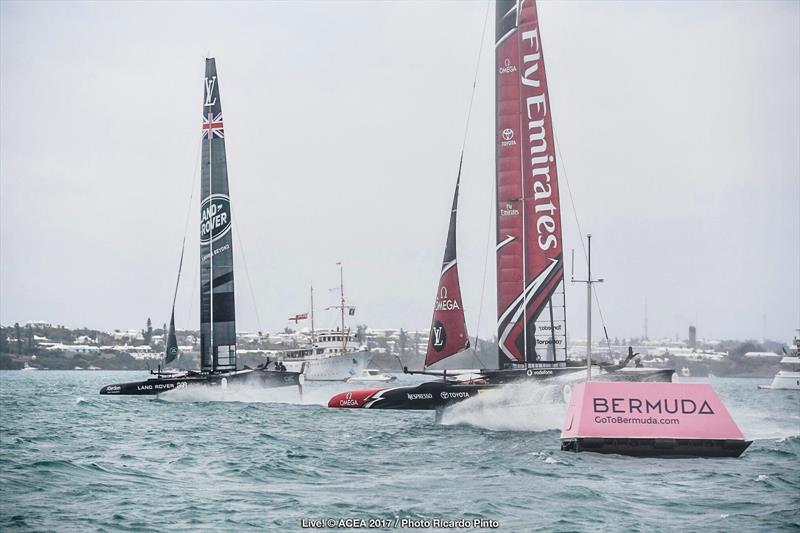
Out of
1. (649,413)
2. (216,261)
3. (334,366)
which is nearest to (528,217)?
(649,413)

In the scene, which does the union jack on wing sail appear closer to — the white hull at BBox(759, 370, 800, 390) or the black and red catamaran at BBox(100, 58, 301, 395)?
the black and red catamaran at BBox(100, 58, 301, 395)

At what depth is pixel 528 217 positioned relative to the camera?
98.2 feet

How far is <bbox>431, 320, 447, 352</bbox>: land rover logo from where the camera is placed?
29.2 m

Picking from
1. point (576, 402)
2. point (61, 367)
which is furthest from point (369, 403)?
point (61, 367)

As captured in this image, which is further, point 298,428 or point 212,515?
point 298,428

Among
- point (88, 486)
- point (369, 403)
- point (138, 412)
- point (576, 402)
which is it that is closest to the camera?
point (88, 486)

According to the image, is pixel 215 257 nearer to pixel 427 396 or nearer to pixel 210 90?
pixel 210 90

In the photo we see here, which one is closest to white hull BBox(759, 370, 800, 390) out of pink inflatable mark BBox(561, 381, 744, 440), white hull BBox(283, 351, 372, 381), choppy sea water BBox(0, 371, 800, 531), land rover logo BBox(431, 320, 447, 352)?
white hull BBox(283, 351, 372, 381)

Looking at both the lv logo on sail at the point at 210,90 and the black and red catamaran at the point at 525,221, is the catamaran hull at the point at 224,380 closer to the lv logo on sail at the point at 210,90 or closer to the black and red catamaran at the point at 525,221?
the lv logo on sail at the point at 210,90

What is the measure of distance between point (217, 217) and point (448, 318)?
20.2 meters

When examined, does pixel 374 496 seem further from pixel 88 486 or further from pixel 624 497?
pixel 88 486

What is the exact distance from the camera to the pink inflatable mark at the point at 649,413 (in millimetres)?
18844

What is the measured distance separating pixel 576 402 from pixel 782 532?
6899 millimetres

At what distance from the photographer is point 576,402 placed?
19.6m
